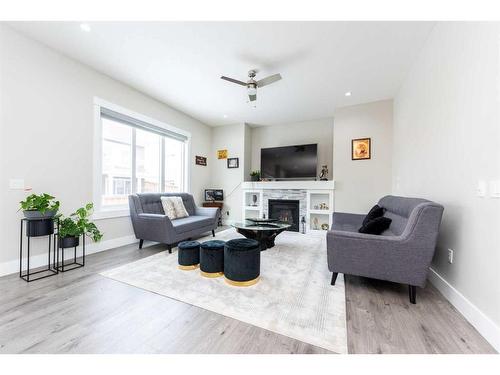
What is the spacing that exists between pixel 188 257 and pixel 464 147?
286cm

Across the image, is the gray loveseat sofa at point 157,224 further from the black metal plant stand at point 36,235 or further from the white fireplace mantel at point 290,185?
the white fireplace mantel at point 290,185

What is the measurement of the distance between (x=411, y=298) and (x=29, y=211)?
3827 mm

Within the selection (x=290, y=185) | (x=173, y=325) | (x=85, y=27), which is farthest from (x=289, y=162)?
(x=173, y=325)

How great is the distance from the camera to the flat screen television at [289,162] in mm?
4934

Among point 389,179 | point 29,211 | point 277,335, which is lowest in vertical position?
point 277,335

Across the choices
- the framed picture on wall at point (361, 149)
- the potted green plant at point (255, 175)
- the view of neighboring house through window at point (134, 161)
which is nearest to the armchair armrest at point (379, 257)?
the framed picture on wall at point (361, 149)

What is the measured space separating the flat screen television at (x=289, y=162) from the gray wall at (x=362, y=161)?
0.55 meters

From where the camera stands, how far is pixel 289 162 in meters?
5.15

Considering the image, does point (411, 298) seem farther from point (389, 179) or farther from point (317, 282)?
point (389, 179)

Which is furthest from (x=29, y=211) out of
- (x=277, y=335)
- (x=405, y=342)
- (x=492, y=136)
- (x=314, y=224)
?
(x=314, y=224)

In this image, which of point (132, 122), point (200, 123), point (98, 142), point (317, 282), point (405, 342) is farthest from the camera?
point (200, 123)

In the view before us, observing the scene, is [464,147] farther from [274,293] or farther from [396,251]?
[274,293]

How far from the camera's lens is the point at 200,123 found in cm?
546

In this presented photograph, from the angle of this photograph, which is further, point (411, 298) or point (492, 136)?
point (411, 298)
